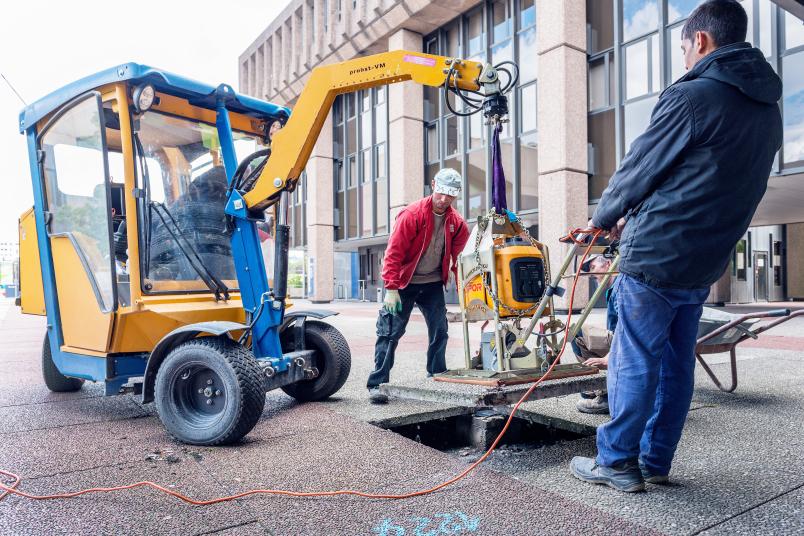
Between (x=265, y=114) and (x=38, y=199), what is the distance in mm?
1916

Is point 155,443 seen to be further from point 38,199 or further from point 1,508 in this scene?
point 38,199

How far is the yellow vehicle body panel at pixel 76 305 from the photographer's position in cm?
438

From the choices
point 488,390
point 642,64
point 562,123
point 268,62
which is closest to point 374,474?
point 488,390

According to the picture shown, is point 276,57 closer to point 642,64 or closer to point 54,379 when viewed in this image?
point 642,64

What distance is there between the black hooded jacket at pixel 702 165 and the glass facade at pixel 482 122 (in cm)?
1401

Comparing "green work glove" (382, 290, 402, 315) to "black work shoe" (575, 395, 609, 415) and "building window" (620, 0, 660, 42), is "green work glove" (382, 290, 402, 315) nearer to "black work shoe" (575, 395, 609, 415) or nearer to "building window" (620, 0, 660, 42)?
"black work shoe" (575, 395, 609, 415)

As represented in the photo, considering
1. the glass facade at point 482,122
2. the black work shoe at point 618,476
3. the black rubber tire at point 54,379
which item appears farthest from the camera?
the glass facade at point 482,122

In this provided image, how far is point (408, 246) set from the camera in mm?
4988

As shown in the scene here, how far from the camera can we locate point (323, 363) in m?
4.92

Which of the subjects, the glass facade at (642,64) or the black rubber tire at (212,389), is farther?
the glass facade at (642,64)

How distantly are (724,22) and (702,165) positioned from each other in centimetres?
64

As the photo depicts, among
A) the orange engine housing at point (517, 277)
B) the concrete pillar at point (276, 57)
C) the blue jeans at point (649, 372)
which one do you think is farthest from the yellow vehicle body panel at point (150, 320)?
→ the concrete pillar at point (276, 57)

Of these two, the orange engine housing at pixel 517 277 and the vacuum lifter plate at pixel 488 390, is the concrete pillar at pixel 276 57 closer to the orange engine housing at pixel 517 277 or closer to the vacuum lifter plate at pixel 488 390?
the orange engine housing at pixel 517 277

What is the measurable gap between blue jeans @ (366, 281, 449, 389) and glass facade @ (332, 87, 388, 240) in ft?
56.0
